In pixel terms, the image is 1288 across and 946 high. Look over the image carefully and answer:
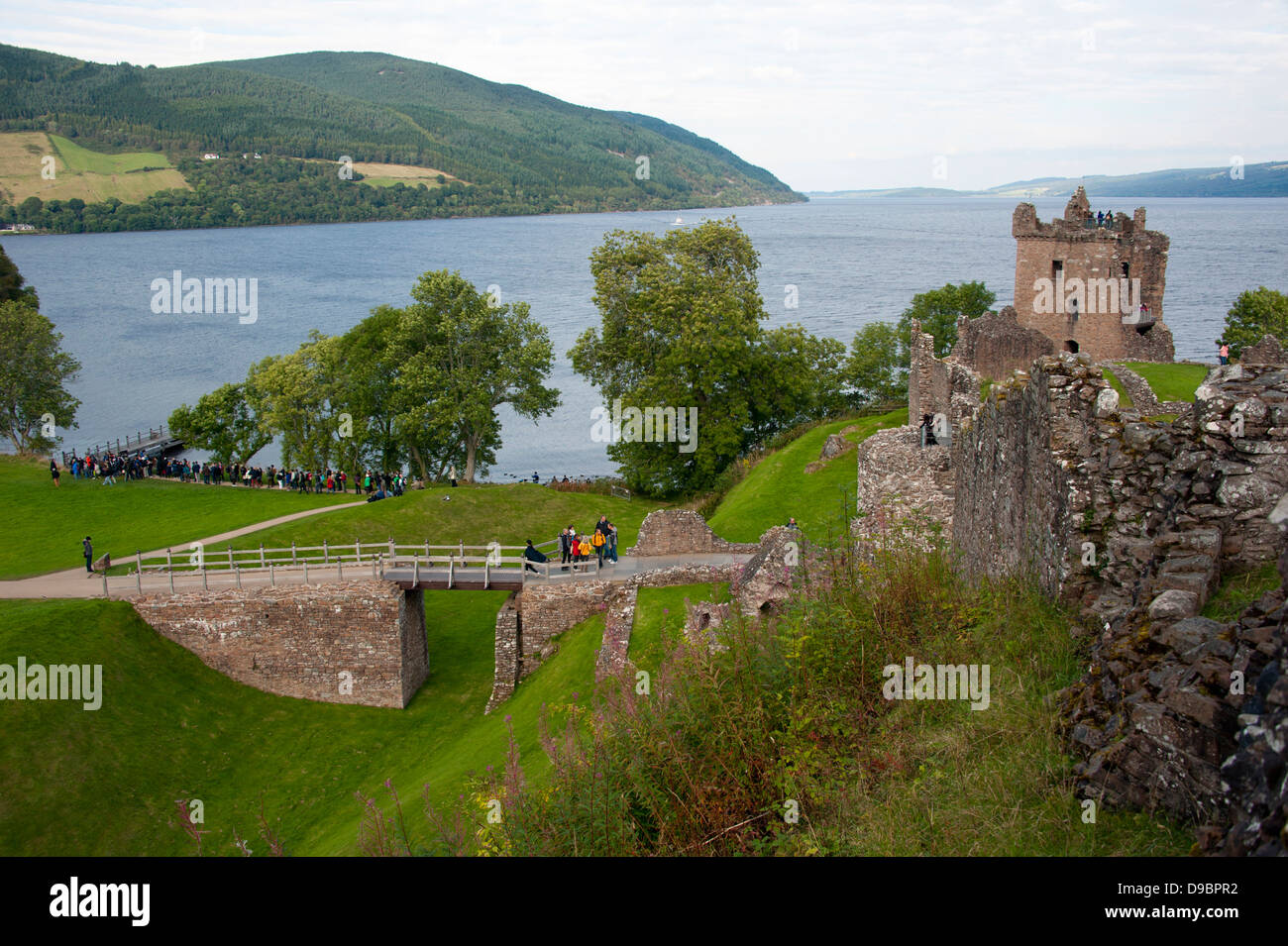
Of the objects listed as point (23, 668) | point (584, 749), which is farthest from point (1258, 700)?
point (23, 668)

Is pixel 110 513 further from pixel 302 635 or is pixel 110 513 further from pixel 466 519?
pixel 302 635

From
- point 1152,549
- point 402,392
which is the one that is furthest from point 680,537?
point 402,392

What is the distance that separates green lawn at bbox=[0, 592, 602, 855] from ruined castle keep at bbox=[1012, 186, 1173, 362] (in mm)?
27552

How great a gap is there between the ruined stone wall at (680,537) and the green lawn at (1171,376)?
49.1 ft

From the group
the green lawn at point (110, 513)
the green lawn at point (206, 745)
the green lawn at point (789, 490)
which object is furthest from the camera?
the green lawn at point (110, 513)

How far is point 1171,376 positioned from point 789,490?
1450cm

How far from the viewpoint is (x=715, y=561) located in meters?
30.2

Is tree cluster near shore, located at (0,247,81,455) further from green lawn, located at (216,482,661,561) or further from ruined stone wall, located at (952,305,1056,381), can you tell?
ruined stone wall, located at (952,305,1056,381)

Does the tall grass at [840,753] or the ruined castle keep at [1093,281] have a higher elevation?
the ruined castle keep at [1093,281]

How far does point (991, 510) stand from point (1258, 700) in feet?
24.3

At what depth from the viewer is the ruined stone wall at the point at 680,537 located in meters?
31.9

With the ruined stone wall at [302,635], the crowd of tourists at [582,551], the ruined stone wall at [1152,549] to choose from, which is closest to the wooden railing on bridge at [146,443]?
the ruined stone wall at [302,635]

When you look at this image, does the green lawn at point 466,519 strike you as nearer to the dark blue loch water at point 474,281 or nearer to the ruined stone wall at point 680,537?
the ruined stone wall at point 680,537

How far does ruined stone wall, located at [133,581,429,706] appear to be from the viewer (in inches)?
1165
